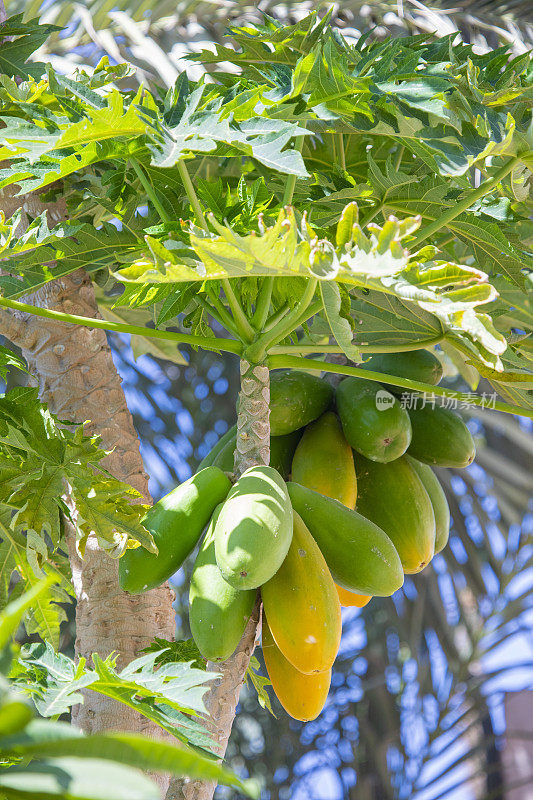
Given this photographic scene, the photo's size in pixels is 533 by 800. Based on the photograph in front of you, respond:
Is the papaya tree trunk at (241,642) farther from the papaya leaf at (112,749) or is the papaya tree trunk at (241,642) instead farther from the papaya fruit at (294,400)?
the papaya leaf at (112,749)

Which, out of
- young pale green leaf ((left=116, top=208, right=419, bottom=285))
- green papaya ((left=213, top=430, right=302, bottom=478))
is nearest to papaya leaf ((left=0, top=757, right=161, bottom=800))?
young pale green leaf ((left=116, top=208, right=419, bottom=285))

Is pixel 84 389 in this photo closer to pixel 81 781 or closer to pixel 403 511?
pixel 403 511

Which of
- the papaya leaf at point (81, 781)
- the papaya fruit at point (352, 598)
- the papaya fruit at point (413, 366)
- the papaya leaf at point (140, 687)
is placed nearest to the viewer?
the papaya leaf at point (81, 781)

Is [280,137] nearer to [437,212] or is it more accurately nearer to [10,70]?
[437,212]

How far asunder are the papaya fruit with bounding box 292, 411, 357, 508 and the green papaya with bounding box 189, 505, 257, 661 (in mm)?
160

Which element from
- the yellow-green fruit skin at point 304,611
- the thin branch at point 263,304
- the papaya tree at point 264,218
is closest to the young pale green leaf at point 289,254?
the papaya tree at point 264,218

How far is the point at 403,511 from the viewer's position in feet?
2.31

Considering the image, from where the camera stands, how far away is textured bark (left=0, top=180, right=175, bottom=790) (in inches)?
28.4

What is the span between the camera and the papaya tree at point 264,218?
50 cm

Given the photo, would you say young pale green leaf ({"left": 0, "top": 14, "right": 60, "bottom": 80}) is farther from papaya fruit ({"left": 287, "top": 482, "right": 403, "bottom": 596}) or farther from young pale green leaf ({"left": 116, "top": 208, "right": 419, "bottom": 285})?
papaya fruit ({"left": 287, "top": 482, "right": 403, "bottom": 596})

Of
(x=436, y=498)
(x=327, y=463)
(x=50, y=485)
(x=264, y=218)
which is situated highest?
(x=264, y=218)

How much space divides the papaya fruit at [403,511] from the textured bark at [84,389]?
215 mm

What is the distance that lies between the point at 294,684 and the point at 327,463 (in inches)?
7.9

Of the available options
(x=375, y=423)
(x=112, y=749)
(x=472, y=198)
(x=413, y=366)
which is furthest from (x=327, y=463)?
(x=112, y=749)
